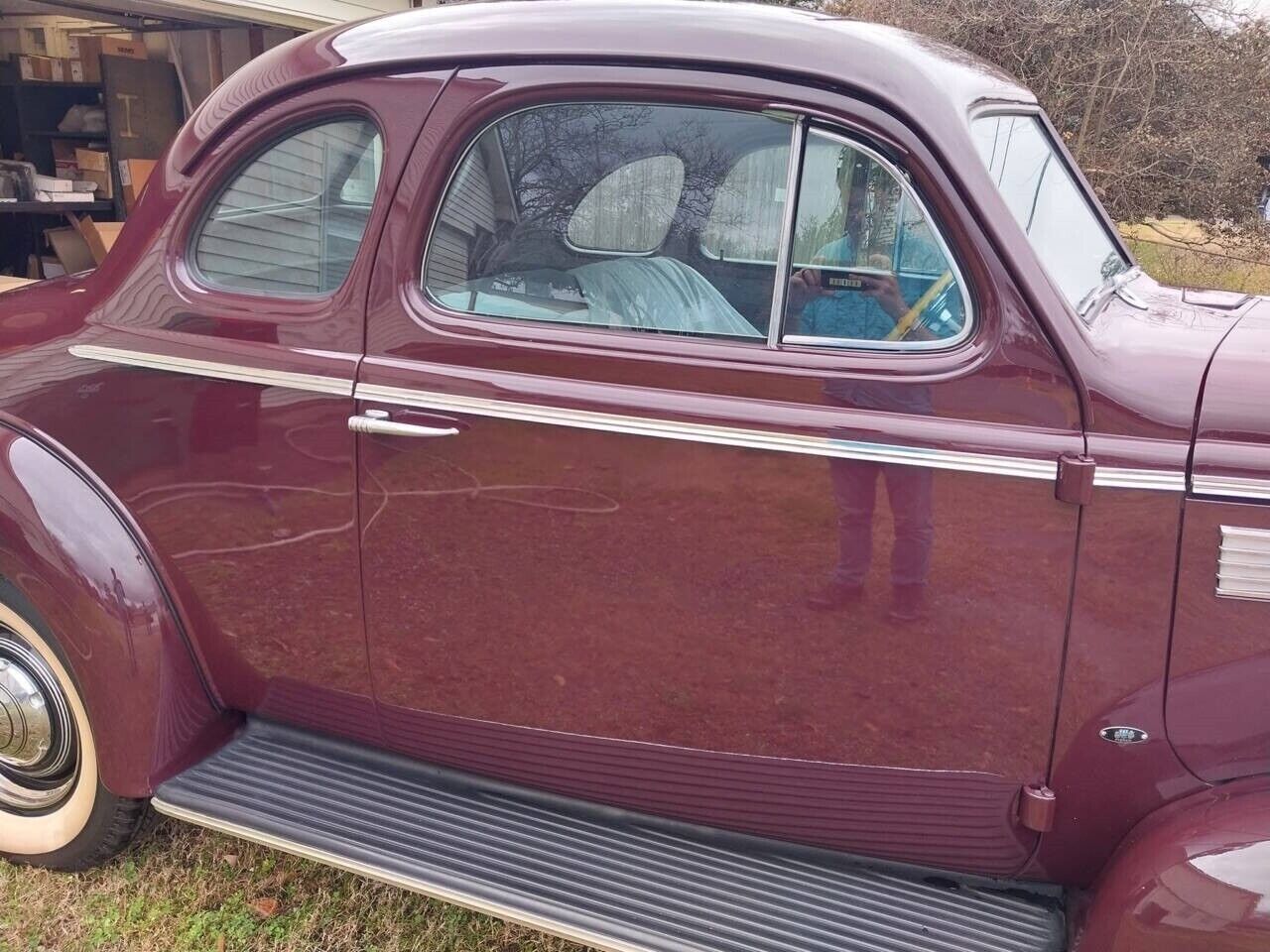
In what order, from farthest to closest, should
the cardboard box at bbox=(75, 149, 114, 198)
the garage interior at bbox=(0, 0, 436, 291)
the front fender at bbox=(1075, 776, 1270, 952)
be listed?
the cardboard box at bbox=(75, 149, 114, 198) → the garage interior at bbox=(0, 0, 436, 291) → the front fender at bbox=(1075, 776, 1270, 952)

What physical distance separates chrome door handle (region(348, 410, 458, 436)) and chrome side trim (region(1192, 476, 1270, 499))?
4.47 ft

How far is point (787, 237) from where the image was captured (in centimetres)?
195

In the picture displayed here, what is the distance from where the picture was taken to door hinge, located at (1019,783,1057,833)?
1912 millimetres

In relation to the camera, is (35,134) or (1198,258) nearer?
(35,134)

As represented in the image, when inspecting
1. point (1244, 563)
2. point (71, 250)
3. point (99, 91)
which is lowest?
point (71, 250)

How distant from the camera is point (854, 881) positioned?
6.79ft

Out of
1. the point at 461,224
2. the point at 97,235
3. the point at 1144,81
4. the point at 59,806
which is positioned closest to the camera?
the point at 461,224

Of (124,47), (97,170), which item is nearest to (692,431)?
(97,170)

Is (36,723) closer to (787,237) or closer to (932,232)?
(787,237)

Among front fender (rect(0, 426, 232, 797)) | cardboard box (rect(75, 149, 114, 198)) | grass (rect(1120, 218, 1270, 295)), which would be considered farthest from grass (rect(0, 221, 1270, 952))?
grass (rect(1120, 218, 1270, 295))

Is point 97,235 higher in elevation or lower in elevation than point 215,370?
lower

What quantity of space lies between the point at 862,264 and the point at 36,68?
324 inches

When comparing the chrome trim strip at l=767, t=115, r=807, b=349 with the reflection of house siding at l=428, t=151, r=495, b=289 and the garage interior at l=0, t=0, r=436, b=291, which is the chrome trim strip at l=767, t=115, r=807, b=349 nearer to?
the reflection of house siding at l=428, t=151, r=495, b=289

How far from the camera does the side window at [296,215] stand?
2225mm
